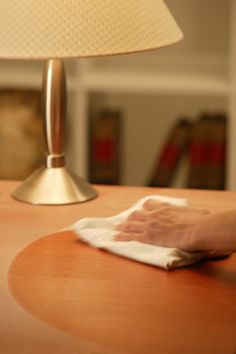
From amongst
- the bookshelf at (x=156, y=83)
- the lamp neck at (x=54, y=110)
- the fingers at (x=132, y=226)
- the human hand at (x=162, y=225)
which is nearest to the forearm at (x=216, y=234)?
the human hand at (x=162, y=225)

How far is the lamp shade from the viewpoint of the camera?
131 cm

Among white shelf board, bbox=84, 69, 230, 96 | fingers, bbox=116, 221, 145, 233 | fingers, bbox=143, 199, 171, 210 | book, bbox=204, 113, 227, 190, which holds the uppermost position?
white shelf board, bbox=84, 69, 230, 96

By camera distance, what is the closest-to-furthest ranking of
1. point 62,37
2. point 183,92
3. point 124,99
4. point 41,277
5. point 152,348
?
point 152,348
point 41,277
point 62,37
point 183,92
point 124,99

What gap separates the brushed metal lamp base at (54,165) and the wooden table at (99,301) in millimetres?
120

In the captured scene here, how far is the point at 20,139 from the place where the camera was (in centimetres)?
291

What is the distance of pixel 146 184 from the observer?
318 centimetres

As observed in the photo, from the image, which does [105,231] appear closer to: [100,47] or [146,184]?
[100,47]

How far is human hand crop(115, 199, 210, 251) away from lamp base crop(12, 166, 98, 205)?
0.20 meters

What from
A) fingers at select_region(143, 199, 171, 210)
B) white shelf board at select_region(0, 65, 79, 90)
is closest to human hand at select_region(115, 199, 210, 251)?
fingers at select_region(143, 199, 171, 210)

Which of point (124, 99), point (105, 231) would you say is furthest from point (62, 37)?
point (124, 99)

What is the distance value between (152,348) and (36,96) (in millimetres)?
2065

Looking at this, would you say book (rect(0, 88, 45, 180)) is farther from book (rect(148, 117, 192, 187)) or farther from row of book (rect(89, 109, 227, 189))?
book (rect(148, 117, 192, 187))

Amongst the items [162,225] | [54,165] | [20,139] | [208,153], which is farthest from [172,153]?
[162,225]

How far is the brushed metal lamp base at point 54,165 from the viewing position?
1534 mm
